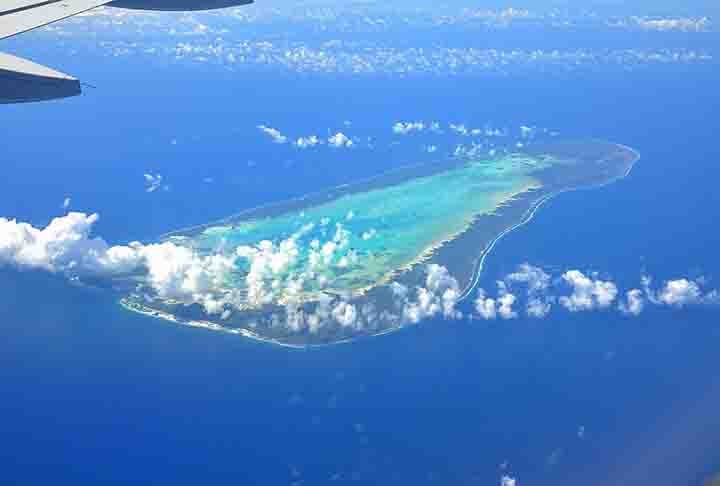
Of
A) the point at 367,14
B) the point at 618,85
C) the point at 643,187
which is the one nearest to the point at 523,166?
the point at 643,187

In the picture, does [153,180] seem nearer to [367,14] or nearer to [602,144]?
[602,144]

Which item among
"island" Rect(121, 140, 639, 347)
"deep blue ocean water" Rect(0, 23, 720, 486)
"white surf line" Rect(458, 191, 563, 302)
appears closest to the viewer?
"deep blue ocean water" Rect(0, 23, 720, 486)

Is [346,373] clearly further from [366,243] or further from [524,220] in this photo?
[524,220]

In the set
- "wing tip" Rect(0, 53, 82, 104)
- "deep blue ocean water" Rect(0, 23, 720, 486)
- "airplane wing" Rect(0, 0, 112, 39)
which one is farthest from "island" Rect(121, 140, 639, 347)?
"wing tip" Rect(0, 53, 82, 104)

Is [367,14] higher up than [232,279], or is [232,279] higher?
[367,14]

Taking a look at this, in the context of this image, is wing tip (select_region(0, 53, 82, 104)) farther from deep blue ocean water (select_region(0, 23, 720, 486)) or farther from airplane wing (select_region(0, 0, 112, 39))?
deep blue ocean water (select_region(0, 23, 720, 486))

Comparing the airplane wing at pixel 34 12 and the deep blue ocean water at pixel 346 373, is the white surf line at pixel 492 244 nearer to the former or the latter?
the deep blue ocean water at pixel 346 373

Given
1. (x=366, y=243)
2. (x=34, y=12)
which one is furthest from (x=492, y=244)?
(x=34, y=12)

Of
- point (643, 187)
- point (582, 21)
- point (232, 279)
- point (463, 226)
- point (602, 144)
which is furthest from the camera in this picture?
point (582, 21)
